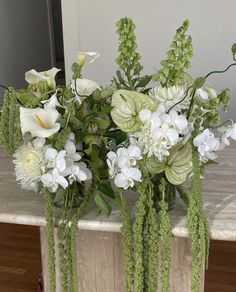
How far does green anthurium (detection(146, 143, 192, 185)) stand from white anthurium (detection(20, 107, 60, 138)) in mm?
236

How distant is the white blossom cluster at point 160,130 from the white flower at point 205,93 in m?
0.09

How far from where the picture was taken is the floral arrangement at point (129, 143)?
0.98 m

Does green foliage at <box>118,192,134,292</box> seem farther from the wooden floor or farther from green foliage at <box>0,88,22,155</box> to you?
the wooden floor

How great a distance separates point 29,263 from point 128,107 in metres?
1.81

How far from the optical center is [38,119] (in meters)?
0.99

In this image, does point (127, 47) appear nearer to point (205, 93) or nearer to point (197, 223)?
point (205, 93)

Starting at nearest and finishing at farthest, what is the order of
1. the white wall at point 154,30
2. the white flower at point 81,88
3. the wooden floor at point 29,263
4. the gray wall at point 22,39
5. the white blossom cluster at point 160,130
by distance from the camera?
the white blossom cluster at point 160,130
the white flower at point 81,88
the wooden floor at point 29,263
the white wall at point 154,30
the gray wall at point 22,39

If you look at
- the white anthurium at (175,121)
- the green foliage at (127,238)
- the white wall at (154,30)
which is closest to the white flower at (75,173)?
the green foliage at (127,238)

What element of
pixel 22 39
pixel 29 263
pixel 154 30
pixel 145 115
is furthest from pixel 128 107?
pixel 22 39

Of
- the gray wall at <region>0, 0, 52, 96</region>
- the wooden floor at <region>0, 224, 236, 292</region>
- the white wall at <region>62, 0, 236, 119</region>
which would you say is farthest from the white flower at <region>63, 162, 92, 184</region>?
the gray wall at <region>0, 0, 52, 96</region>

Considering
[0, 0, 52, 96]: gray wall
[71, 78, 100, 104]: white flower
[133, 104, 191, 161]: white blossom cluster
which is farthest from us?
[0, 0, 52, 96]: gray wall

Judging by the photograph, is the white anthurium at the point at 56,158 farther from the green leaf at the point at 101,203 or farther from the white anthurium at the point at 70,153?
the green leaf at the point at 101,203

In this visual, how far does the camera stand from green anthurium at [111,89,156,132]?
99 centimetres

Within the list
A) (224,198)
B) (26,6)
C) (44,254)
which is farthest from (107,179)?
(26,6)
